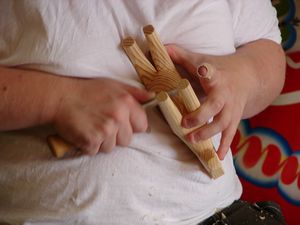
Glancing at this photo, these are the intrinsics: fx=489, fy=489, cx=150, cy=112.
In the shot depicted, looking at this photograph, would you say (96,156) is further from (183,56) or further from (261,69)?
(261,69)

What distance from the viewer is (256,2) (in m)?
0.78

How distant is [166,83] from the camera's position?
24.3 inches

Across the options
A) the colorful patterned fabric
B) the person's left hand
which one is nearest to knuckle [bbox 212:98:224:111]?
the person's left hand

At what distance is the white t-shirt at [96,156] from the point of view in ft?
2.00

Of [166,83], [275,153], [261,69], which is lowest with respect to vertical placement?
[275,153]

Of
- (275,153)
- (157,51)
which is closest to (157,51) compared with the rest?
(157,51)

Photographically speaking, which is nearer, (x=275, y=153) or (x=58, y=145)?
(x=58, y=145)

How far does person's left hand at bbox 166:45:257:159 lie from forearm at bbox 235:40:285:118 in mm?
14

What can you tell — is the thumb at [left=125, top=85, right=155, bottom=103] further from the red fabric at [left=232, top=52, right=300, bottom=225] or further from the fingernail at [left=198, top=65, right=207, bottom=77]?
the red fabric at [left=232, top=52, right=300, bottom=225]

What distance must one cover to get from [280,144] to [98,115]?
432mm

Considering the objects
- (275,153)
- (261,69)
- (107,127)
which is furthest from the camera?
(275,153)

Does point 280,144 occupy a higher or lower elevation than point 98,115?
lower

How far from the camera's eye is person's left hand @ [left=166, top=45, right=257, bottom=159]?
605 mm

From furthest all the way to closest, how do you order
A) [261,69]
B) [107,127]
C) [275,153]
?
1. [275,153]
2. [261,69]
3. [107,127]
